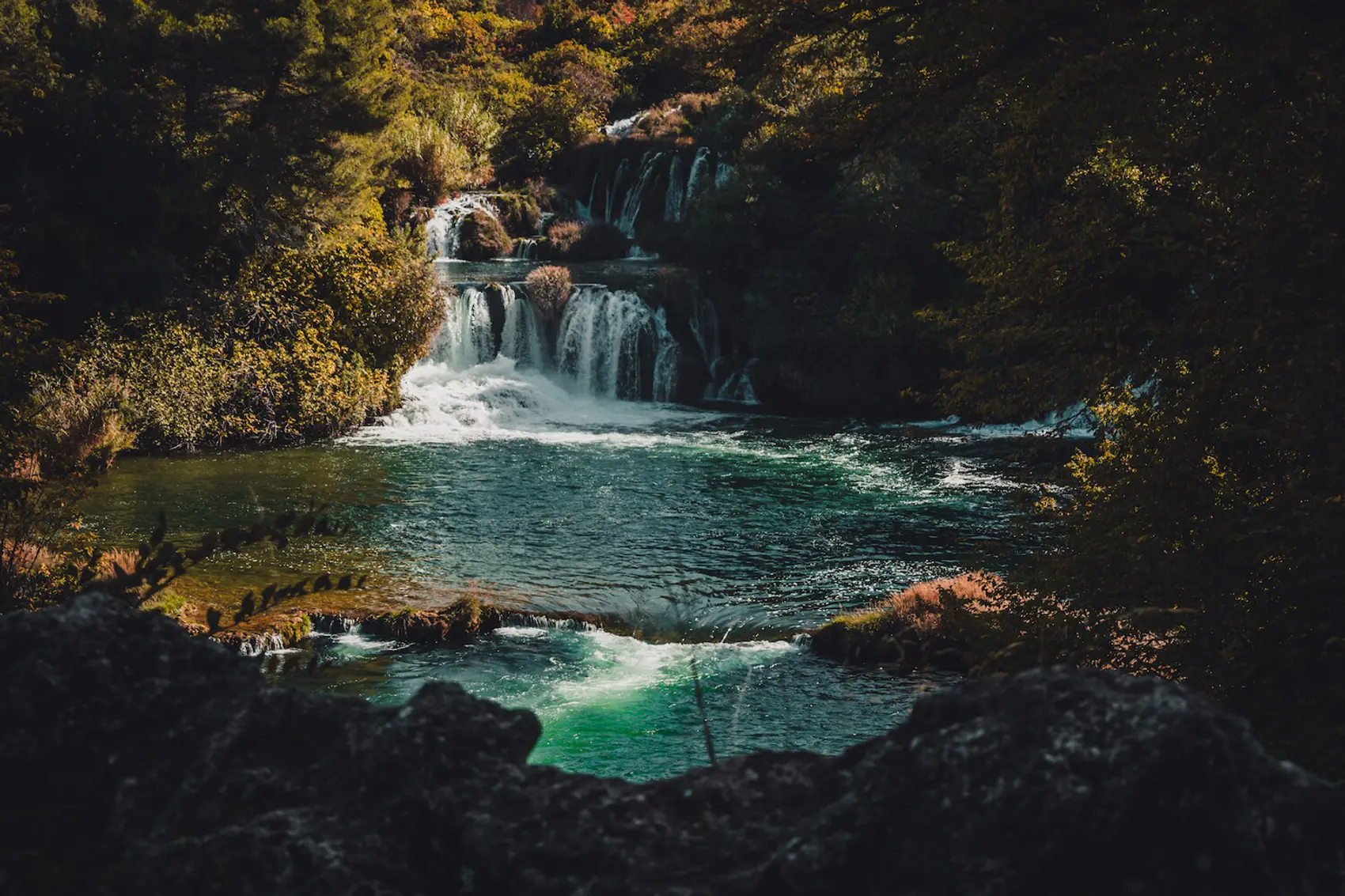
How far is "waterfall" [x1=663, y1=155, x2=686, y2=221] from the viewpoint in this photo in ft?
127

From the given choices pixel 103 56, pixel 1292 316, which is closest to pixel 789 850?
pixel 1292 316

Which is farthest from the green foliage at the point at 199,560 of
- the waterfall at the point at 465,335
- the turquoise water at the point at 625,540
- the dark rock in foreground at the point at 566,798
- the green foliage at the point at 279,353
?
the waterfall at the point at 465,335

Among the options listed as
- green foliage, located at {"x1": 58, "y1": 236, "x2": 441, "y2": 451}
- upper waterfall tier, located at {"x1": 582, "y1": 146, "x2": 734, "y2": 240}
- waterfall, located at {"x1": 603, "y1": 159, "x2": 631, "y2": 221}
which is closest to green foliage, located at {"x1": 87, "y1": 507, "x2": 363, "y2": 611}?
green foliage, located at {"x1": 58, "y1": 236, "x2": 441, "y2": 451}

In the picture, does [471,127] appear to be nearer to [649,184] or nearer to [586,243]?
[649,184]

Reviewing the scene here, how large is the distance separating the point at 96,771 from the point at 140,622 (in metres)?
0.36

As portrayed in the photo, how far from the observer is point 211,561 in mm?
14711

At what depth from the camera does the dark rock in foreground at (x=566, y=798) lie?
175 cm

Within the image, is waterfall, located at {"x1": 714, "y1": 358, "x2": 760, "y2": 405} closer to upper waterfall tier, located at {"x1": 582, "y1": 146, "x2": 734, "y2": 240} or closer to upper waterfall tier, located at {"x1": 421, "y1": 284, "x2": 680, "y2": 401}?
upper waterfall tier, located at {"x1": 421, "y1": 284, "x2": 680, "y2": 401}

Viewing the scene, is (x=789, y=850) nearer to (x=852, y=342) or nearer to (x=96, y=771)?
(x=96, y=771)

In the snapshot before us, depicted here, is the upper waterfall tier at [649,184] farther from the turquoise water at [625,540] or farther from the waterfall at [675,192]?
the turquoise water at [625,540]

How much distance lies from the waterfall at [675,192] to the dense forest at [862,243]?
3.74ft

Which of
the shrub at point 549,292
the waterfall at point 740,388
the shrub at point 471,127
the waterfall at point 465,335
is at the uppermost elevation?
the shrub at point 471,127

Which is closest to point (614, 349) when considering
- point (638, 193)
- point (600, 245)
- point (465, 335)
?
point (465, 335)

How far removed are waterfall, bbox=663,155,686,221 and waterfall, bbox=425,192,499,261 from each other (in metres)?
6.12
